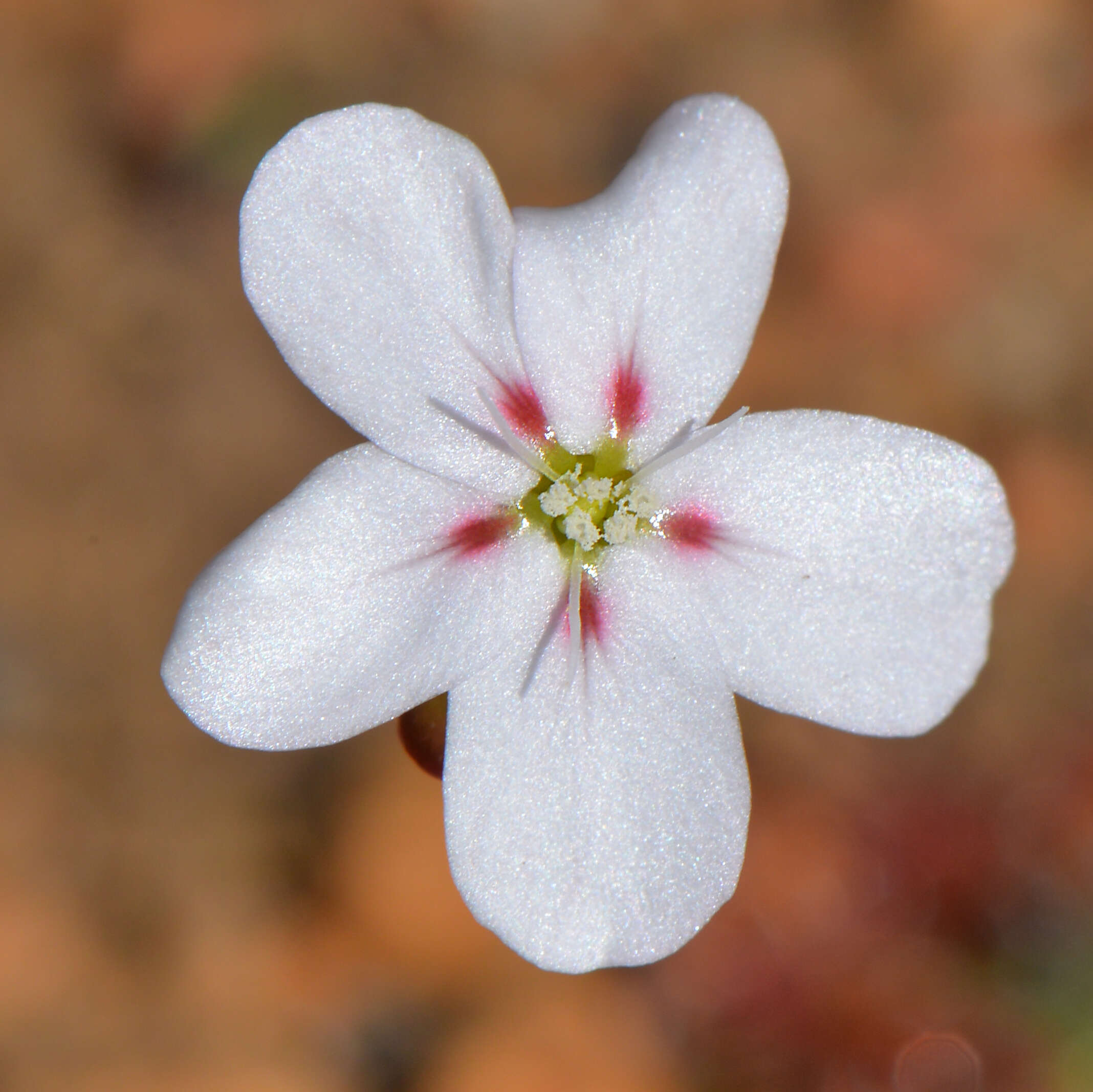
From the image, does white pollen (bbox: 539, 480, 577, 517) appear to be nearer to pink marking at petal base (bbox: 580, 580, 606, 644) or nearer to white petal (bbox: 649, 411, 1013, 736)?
pink marking at petal base (bbox: 580, 580, 606, 644)

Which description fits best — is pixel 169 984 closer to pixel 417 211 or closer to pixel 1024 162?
pixel 417 211

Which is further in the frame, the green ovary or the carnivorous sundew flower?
the green ovary

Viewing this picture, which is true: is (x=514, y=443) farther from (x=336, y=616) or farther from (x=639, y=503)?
(x=336, y=616)

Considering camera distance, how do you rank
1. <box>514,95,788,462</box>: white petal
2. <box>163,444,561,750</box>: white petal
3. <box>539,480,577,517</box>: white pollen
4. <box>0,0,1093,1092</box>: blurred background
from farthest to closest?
<box>0,0,1093,1092</box>: blurred background, <box>539,480,577,517</box>: white pollen, <box>514,95,788,462</box>: white petal, <box>163,444,561,750</box>: white petal

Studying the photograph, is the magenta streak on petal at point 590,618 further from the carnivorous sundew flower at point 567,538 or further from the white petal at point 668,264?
the white petal at point 668,264

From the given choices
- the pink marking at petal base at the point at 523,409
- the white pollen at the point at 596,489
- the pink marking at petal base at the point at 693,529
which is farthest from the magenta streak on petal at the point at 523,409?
the pink marking at petal base at the point at 693,529

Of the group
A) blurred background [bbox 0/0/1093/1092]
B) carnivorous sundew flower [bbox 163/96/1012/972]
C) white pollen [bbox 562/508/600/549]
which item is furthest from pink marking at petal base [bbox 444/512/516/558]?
blurred background [bbox 0/0/1093/1092]
